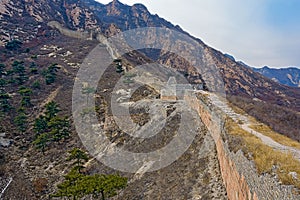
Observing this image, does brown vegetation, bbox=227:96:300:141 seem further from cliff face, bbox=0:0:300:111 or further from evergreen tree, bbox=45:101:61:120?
cliff face, bbox=0:0:300:111

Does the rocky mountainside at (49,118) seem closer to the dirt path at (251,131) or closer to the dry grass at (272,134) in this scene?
the dry grass at (272,134)

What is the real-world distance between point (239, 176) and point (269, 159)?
1312mm

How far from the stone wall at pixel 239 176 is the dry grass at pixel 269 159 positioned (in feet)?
0.90

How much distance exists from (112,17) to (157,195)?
14835cm

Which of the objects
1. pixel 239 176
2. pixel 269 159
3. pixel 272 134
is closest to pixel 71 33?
pixel 272 134

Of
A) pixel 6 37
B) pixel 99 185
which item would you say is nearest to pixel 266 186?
pixel 99 185

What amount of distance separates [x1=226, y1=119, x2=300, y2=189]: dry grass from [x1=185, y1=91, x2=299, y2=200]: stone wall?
274mm

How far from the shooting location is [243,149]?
38.6ft

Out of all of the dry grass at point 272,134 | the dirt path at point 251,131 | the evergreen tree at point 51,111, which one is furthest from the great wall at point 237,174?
the evergreen tree at point 51,111

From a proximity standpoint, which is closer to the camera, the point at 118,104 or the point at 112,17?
the point at 118,104

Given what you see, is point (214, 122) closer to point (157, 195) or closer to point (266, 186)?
point (157, 195)

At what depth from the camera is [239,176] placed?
1102 cm

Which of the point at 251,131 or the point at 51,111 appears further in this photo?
the point at 51,111

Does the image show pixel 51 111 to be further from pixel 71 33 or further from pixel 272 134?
pixel 71 33
